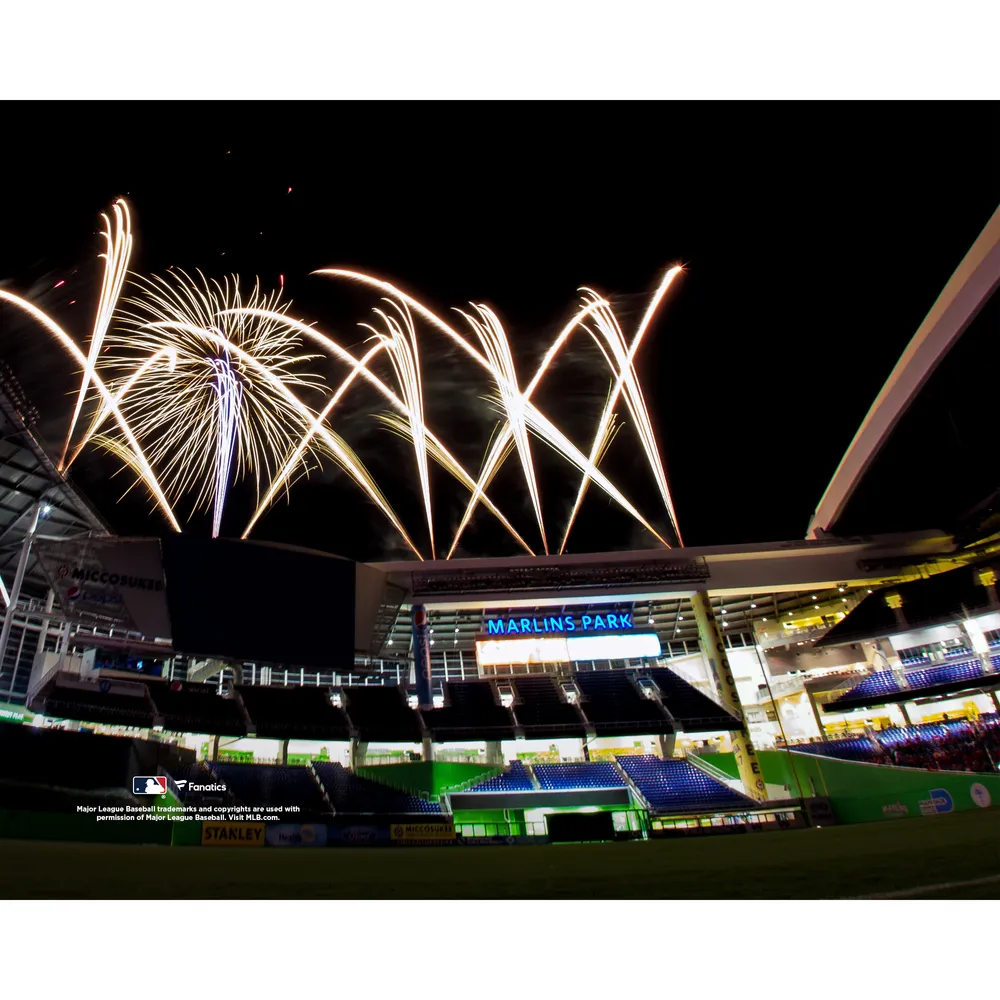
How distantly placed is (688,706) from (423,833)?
2154cm

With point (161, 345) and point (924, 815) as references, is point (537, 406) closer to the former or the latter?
point (161, 345)

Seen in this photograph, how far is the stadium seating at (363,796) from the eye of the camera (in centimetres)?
2781

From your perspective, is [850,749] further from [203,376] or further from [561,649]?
[203,376]

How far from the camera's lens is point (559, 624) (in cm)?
3691

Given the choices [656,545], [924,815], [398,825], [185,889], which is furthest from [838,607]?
[185,889]

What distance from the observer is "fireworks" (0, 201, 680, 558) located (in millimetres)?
18453

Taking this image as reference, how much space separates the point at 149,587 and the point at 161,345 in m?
10.5

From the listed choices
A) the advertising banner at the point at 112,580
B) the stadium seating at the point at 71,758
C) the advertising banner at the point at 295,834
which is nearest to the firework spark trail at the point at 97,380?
the advertising banner at the point at 112,580

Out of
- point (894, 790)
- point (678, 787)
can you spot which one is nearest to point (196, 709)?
point (678, 787)

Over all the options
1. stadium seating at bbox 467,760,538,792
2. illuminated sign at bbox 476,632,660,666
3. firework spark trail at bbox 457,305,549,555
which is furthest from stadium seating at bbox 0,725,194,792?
firework spark trail at bbox 457,305,549,555

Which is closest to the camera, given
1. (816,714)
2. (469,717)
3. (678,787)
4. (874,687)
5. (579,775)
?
(678,787)

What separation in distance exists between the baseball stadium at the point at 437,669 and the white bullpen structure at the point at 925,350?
5.4 inches

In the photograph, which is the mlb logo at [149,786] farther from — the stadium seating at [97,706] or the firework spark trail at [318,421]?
the stadium seating at [97,706]

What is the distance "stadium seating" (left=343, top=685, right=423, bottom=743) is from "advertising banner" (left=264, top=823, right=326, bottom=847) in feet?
36.4
